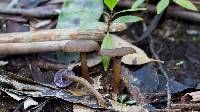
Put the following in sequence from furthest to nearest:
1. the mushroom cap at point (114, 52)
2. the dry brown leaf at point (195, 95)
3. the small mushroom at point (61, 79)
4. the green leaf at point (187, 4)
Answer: the green leaf at point (187, 4) < the small mushroom at point (61, 79) < the dry brown leaf at point (195, 95) < the mushroom cap at point (114, 52)

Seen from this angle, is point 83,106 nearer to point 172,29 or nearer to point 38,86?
point 38,86

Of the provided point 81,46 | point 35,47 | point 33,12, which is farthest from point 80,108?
point 33,12

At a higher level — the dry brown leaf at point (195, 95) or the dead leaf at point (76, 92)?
the dead leaf at point (76, 92)

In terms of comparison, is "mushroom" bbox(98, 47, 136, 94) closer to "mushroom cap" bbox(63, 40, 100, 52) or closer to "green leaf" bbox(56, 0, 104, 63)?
"mushroom cap" bbox(63, 40, 100, 52)

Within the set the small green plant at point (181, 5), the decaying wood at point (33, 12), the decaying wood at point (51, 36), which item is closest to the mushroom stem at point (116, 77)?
the decaying wood at point (51, 36)

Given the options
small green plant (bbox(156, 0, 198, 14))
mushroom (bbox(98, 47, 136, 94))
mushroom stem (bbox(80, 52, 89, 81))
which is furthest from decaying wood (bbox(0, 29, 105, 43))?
small green plant (bbox(156, 0, 198, 14))

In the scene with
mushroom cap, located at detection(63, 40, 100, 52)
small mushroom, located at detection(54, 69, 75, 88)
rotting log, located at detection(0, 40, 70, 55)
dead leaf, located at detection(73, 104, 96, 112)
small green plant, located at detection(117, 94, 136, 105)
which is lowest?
dead leaf, located at detection(73, 104, 96, 112)

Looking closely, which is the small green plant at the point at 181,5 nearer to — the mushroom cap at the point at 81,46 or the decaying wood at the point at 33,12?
the mushroom cap at the point at 81,46
